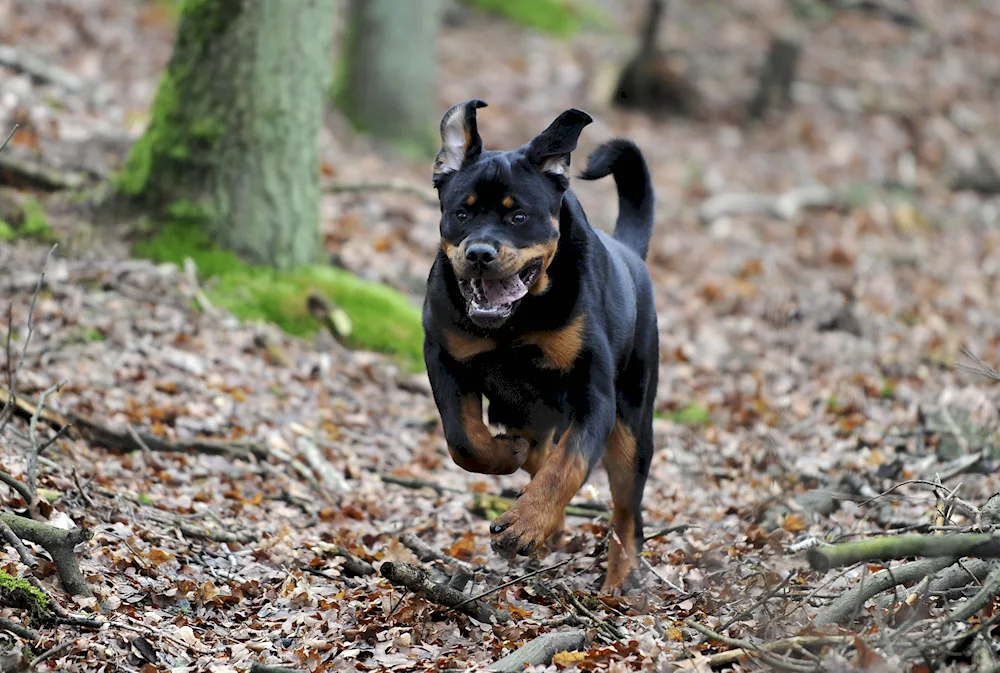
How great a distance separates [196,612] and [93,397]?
242 cm

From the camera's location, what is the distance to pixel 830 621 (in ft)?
13.4

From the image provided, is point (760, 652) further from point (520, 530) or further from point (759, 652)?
point (520, 530)

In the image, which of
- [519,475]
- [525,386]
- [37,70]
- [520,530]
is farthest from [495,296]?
[37,70]

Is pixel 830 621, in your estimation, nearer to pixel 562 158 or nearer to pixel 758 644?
pixel 758 644

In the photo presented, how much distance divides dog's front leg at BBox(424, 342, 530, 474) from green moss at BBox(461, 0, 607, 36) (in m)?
14.0

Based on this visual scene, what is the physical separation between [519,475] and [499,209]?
123 inches

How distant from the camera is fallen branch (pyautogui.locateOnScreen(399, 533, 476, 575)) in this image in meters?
5.31

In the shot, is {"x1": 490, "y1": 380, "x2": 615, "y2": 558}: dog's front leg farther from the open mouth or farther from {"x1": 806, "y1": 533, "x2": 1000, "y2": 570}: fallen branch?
{"x1": 806, "y1": 533, "x2": 1000, "y2": 570}: fallen branch

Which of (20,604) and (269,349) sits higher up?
(20,604)

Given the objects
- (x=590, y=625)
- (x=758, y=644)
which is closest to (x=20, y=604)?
(x=590, y=625)

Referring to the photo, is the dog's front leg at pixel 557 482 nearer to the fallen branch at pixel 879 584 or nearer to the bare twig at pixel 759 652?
the bare twig at pixel 759 652

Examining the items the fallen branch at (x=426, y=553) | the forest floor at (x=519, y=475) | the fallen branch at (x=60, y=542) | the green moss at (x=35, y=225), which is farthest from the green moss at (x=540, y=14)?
the fallen branch at (x=60, y=542)

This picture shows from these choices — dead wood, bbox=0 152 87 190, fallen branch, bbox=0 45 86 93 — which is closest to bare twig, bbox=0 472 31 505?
dead wood, bbox=0 152 87 190

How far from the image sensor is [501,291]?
4.75 m
